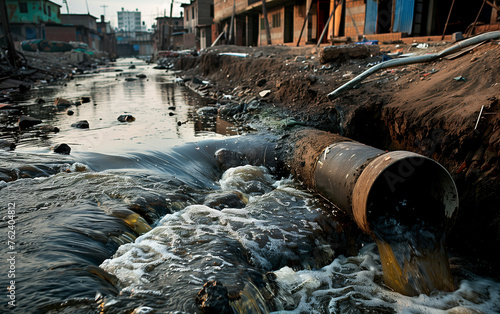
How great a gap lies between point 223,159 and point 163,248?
9.56 feet

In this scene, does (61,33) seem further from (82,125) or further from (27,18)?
(82,125)

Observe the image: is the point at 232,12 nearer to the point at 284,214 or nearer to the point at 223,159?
the point at 223,159

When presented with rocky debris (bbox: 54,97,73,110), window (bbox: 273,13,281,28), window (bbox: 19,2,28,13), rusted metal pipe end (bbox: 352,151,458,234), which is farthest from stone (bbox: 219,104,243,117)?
window (bbox: 19,2,28,13)

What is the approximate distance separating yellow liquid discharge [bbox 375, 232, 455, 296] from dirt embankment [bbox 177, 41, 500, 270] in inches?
27.3

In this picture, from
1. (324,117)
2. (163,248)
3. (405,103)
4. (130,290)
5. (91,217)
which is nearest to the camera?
(130,290)

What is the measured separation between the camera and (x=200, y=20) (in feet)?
131

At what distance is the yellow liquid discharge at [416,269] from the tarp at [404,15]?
401 inches

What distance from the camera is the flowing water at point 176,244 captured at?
2531 millimetres

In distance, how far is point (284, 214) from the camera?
407 centimetres

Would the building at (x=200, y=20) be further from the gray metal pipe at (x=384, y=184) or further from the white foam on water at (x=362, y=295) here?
the white foam on water at (x=362, y=295)

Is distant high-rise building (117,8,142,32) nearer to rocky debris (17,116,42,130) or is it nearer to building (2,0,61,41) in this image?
building (2,0,61,41)

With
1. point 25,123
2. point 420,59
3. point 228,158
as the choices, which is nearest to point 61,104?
point 25,123

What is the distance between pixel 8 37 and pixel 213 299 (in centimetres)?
1952

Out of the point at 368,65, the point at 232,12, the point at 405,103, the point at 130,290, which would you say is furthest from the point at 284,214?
the point at 232,12
